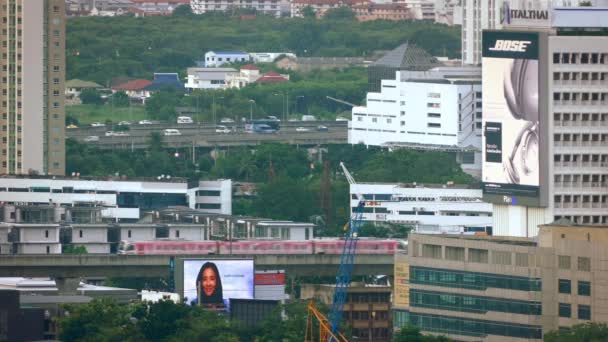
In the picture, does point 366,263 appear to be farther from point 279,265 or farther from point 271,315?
point 271,315

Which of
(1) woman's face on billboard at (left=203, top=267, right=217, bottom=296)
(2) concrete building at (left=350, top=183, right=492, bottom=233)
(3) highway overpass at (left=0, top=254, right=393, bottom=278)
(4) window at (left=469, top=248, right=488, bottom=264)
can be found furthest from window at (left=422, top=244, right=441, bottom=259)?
(2) concrete building at (left=350, top=183, right=492, bottom=233)

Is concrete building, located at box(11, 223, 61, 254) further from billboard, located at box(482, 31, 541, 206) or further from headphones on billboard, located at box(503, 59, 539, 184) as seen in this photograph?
headphones on billboard, located at box(503, 59, 539, 184)

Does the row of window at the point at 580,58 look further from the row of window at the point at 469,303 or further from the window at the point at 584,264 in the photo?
the window at the point at 584,264

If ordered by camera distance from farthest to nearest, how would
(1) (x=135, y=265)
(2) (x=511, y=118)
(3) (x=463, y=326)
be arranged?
(1) (x=135, y=265)
(2) (x=511, y=118)
(3) (x=463, y=326)

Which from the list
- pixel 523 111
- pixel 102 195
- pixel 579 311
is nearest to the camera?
pixel 579 311

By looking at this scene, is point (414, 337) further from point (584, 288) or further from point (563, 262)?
point (584, 288)

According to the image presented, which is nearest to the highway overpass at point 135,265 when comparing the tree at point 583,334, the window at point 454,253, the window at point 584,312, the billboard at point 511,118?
the billboard at point 511,118

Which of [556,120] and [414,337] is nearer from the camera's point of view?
[414,337]

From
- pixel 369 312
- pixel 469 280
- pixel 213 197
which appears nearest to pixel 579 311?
pixel 469 280
